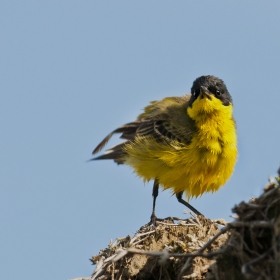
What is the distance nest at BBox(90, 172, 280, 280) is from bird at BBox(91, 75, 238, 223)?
1.12m

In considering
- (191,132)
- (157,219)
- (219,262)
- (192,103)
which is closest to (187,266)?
(219,262)

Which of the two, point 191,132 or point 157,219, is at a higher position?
point 191,132

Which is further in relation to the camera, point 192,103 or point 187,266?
point 192,103

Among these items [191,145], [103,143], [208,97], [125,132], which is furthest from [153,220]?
[103,143]

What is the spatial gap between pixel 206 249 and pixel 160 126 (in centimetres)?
392

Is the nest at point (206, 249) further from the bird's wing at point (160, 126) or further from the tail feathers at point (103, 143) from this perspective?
the tail feathers at point (103, 143)

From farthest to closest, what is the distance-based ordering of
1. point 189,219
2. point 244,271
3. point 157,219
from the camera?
point 157,219
point 189,219
point 244,271

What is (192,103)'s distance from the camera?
31.7 ft

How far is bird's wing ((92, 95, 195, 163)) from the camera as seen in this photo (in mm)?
9367

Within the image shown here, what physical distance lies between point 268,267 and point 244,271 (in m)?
0.22

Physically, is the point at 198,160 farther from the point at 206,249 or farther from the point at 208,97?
the point at 206,249

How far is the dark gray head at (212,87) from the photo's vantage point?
9.69 m

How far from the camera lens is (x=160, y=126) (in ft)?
32.6

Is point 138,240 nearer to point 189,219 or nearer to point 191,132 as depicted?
point 189,219
